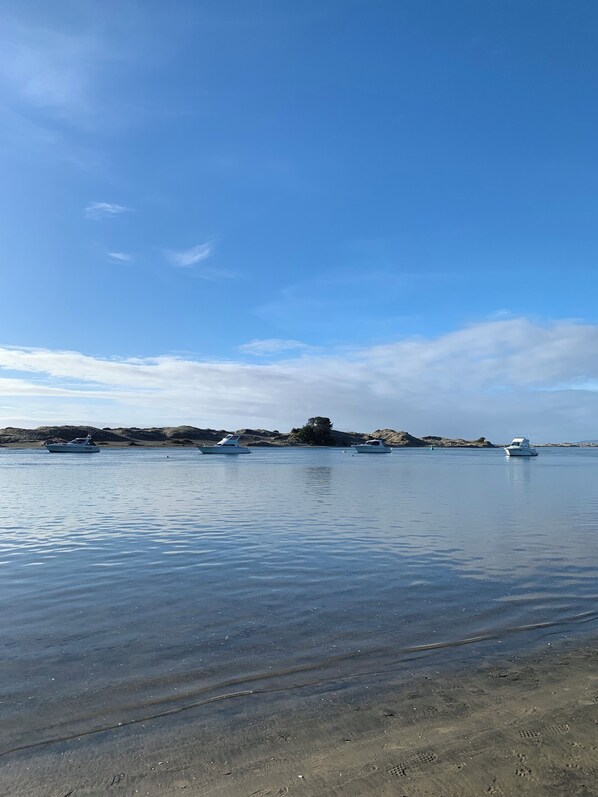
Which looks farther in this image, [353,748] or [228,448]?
[228,448]

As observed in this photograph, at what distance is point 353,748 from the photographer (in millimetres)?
6508

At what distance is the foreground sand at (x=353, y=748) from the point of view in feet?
19.0

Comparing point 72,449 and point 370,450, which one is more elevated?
point 370,450

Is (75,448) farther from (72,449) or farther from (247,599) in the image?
(247,599)

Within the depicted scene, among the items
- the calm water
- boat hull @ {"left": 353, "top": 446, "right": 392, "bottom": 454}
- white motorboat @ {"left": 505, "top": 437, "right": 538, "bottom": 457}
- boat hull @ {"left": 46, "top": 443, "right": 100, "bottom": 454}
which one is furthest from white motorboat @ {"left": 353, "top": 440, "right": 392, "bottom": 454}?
the calm water

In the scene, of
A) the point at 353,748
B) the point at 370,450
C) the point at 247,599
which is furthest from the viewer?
the point at 370,450

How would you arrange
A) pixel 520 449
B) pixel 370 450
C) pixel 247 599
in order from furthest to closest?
pixel 370 450 → pixel 520 449 → pixel 247 599

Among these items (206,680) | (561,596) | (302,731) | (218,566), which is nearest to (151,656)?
(206,680)

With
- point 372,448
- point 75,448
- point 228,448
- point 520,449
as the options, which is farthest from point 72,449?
point 520,449

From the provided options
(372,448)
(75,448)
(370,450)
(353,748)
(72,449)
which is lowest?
(353,748)

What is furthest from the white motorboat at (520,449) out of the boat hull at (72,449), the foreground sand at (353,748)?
the foreground sand at (353,748)

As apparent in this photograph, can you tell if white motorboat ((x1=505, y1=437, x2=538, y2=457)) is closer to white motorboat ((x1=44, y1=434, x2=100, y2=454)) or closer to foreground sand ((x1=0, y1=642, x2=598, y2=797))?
white motorboat ((x1=44, y1=434, x2=100, y2=454))

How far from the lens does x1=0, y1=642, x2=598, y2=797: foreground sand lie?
579 centimetres

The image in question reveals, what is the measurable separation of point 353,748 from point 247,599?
7.48 meters
